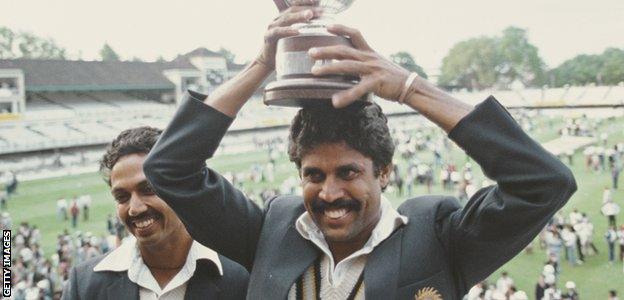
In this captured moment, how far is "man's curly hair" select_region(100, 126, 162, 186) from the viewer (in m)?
2.42

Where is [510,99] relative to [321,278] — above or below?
below

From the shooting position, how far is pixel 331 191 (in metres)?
1.74

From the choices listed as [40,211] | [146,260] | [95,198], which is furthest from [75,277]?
[95,198]

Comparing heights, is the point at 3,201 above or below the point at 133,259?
below

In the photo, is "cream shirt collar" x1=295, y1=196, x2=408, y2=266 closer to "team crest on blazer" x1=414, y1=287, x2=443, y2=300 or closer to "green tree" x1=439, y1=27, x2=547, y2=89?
"team crest on blazer" x1=414, y1=287, x2=443, y2=300

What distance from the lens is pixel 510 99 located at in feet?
196

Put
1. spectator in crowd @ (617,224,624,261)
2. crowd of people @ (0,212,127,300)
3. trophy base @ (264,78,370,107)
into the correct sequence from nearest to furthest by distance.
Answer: trophy base @ (264,78,370,107) → crowd of people @ (0,212,127,300) → spectator in crowd @ (617,224,624,261)

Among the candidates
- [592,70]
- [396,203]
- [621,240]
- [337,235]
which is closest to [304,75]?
[337,235]

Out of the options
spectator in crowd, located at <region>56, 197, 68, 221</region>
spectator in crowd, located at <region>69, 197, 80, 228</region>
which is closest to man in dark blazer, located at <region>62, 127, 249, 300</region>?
spectator in crowd, located at <region>69, 197, 80, 228</region>

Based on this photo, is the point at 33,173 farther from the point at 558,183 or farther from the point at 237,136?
the point at 558,183

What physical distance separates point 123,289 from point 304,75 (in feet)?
3.71

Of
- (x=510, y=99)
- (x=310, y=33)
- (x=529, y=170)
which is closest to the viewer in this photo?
(x=529, y=170)

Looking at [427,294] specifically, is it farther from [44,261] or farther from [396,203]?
[396,203]

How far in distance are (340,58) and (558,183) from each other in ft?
2.08
